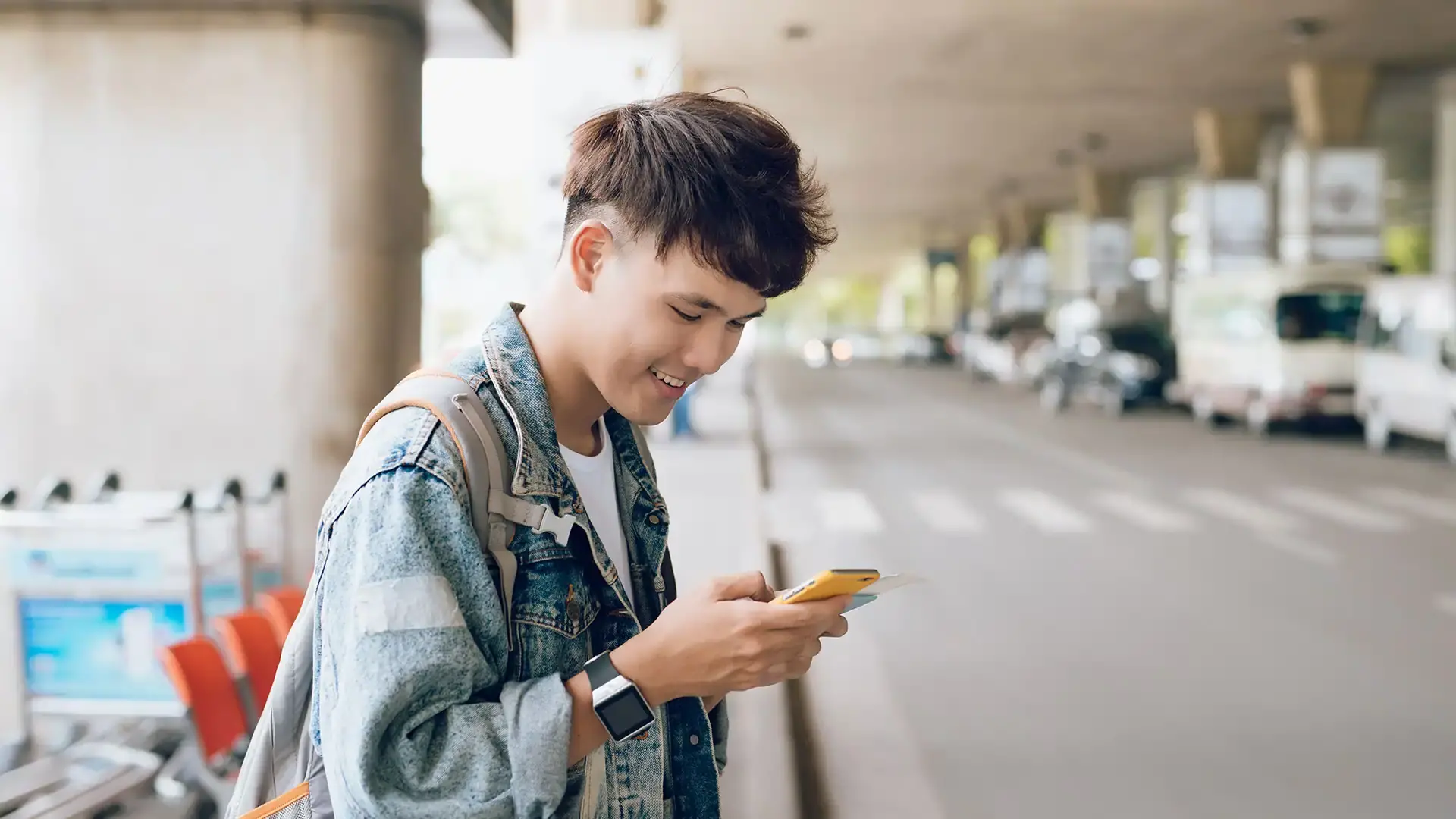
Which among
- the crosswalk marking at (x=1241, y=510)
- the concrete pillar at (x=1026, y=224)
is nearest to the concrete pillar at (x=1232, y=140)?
the crosswalk marking at (x=1241, y=510)

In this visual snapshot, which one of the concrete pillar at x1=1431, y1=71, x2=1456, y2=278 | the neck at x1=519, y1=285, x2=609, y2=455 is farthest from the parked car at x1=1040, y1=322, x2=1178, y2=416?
the neck at x1=519, y1=285, x2=609, y2=455

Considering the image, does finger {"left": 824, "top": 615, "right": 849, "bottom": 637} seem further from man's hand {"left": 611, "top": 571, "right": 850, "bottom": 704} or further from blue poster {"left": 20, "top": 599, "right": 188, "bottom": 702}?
blue poster {"left": 20, "top": 599, "right": 188, "bottom": 702}

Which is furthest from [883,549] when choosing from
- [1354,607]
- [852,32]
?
[852,32]

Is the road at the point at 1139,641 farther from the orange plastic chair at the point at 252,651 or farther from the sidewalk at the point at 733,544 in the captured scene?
the orange plastic chair at the point at 252,651

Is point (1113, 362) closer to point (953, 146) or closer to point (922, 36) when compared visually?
point (922, 36)

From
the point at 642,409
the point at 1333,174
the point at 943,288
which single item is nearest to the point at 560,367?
the point at 642,409

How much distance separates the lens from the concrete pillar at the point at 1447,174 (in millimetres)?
25938

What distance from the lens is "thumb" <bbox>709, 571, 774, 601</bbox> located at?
5.98 ft

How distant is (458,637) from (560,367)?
1.64 ft

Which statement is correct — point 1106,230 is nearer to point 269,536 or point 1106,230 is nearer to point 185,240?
point 185,240

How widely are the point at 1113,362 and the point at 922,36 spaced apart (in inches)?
332

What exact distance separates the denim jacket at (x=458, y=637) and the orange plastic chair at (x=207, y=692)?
155 inches

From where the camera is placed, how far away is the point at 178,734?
6.70 meters

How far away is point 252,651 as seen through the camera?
5.66 m
